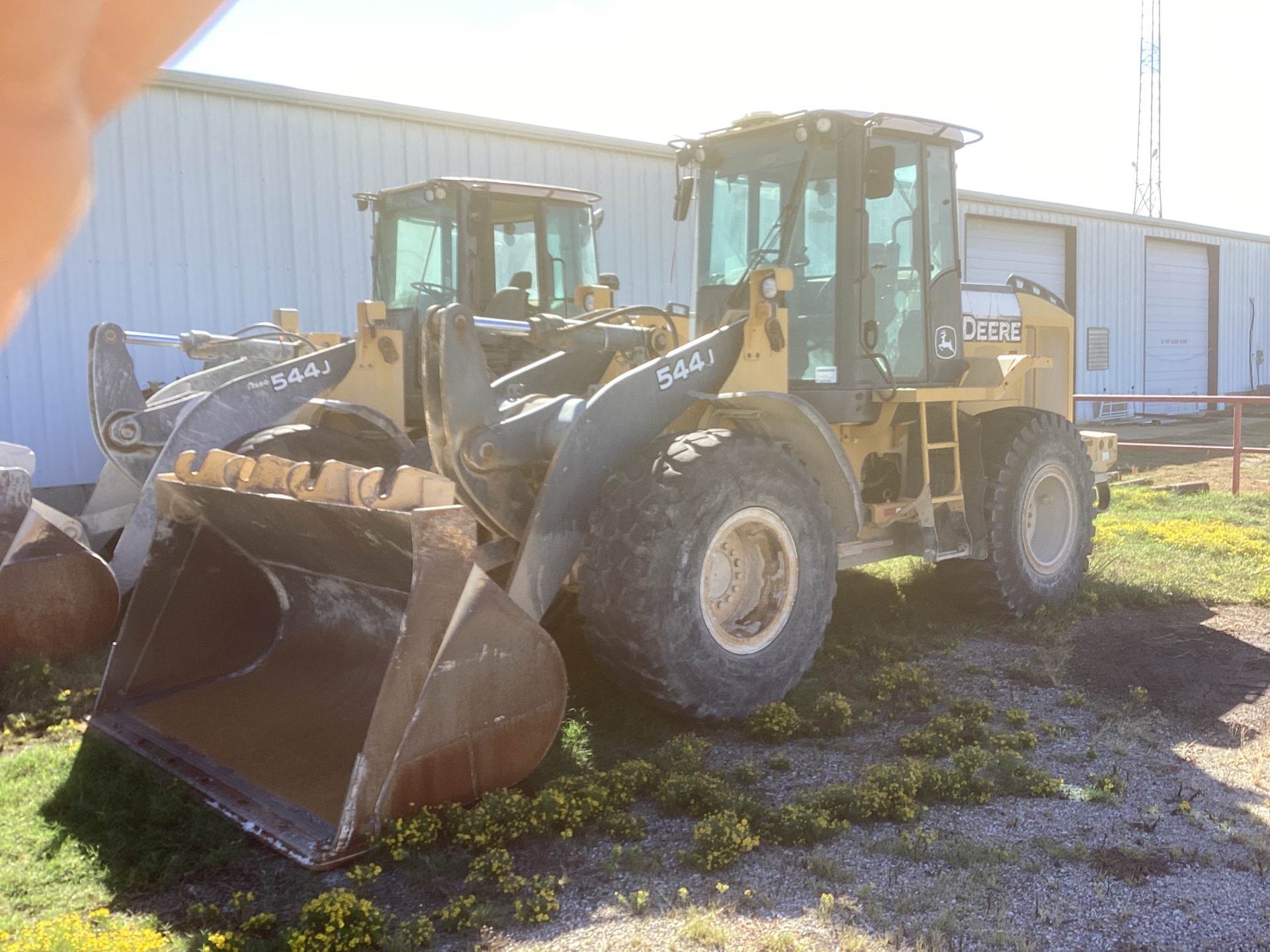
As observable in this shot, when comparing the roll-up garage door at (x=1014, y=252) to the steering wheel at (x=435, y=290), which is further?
the roll-up garage door at (x=1014, y=252)

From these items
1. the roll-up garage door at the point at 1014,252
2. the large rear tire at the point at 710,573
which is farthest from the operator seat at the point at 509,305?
the roll-up garage door at the point at 1014,252

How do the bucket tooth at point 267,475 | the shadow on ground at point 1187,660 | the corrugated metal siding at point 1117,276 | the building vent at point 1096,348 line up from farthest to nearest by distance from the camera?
the building vent at point 1096,348 → the corrugated metal siding at point 1117,276 → the shadow on ground at point 1187,660 → the bucket tooth at point 267,475

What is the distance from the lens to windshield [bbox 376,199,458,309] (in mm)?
8828

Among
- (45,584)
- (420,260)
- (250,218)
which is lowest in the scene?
(45,584)

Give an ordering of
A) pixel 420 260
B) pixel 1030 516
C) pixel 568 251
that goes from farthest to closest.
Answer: pixel 568 251, pixel 420 260, pixel 1030 516

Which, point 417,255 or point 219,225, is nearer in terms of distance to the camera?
point 417,255

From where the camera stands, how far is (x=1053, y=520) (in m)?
7.54

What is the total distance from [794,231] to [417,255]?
3.84 m

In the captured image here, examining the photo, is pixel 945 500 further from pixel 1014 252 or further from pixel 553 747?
pixel 1014 252

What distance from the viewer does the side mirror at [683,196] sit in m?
6.73

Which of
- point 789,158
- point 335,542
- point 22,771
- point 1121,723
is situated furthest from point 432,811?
point 789,158

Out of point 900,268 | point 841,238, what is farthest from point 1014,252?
point 841,238

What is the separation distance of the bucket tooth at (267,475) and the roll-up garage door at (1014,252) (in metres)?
19.0

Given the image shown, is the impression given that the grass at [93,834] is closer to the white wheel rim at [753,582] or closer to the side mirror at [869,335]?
the white wheel rim at [753,582]
